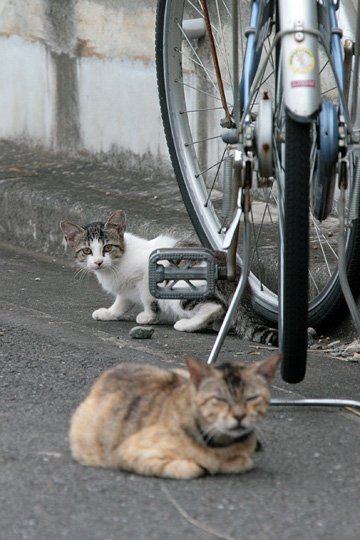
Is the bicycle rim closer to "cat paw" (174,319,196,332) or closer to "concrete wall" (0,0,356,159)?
"cat paw" (174,319,196,332)

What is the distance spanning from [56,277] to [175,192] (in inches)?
41.0

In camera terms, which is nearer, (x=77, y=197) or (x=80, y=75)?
(x=77, y=197)

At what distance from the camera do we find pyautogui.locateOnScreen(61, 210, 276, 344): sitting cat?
543cm

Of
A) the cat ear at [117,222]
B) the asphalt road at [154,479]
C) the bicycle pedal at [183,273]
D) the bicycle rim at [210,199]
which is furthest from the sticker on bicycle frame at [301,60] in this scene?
the cat ear at [117,222]

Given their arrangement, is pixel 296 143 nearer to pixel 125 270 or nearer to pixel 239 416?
pixel 239 416

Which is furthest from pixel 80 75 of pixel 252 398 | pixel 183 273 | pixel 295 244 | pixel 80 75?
pixel 252 398

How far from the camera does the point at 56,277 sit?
639cm

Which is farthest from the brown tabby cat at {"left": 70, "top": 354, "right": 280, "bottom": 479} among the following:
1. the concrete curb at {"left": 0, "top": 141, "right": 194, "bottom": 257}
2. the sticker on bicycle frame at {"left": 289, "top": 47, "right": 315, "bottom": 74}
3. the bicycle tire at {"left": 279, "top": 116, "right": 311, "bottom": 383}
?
the concrete curb at {"left": 0, "top": 141, "right": 194, "bottom": 257}

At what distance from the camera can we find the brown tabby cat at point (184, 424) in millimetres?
2939

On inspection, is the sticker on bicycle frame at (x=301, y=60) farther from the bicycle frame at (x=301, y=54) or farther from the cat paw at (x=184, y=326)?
the cat paw at (x=184, y=326)

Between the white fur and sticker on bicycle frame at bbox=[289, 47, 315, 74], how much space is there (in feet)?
7.46

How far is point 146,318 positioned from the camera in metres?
5.55

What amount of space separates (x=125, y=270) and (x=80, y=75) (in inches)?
100

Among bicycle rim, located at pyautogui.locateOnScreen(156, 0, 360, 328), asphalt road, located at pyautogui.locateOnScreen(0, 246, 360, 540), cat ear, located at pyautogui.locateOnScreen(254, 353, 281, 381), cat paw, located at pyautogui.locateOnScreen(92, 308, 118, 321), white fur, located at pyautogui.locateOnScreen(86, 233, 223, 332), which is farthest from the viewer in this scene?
white fur, located at pyautogui.locateOnScreen(86, 233, 223, 332)
